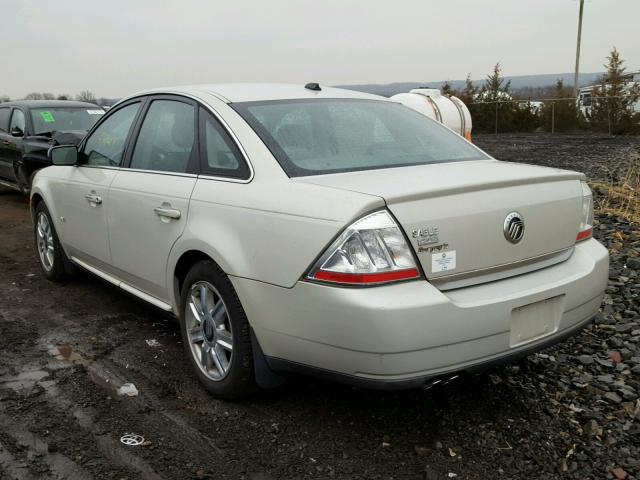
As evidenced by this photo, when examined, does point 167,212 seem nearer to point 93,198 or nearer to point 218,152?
point 218,152

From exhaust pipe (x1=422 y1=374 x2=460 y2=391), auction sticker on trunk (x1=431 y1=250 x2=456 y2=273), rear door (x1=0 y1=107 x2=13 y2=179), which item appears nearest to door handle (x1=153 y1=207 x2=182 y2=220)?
auction sticker on trunk (x1=431 y1=250 x2=456 y2=273)

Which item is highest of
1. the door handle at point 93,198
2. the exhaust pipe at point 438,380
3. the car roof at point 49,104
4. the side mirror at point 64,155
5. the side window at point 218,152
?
the car roof at point 49,104

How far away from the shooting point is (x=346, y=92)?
13.2 ft

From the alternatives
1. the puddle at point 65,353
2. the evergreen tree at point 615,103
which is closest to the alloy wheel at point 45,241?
the puddle at point 65,353

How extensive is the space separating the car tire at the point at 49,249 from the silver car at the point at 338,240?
56.8 inches

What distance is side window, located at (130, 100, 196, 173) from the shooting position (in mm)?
3551

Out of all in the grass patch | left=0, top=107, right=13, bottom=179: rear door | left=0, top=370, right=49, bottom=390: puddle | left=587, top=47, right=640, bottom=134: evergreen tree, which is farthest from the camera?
left=587, top=47, right=640, bottom=134: evergreen tree

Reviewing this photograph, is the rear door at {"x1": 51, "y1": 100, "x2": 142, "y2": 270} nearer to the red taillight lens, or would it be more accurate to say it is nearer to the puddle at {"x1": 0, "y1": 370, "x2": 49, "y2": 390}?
the puddle at {"x1": 0, "y1": 370, "x2": 49, "y2": 390}

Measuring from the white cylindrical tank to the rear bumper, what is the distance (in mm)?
10542

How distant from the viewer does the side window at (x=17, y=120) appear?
965 cm

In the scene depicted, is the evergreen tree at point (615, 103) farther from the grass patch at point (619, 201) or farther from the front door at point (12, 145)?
the front door at point (12, 145)

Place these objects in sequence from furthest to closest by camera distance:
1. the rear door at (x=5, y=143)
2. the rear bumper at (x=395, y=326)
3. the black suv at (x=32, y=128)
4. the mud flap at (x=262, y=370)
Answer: the rear door at (x=5, y=143) → the black suv at (x=32, y=128) → the mud flap at (x=262, y=370) → the rear bumper at (x=395, y=326)

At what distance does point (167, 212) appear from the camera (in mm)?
3389

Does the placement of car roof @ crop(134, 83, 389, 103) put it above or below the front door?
above
